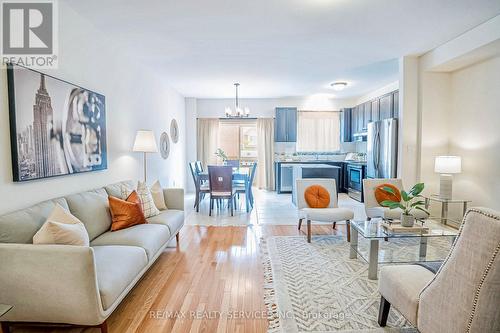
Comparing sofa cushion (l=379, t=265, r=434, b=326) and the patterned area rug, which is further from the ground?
sofa cushion (l=379, t=265, r=434, b=326)

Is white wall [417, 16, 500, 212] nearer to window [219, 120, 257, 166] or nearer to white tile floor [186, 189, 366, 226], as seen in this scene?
white tile floor [186, 189, 366, 226]

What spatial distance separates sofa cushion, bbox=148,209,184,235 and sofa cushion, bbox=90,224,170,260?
22 cm

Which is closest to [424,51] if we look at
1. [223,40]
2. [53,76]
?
[223,40]

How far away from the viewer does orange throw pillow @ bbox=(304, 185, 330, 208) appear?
13.1 feet

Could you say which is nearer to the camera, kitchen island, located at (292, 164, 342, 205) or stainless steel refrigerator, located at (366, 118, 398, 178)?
stainless steel refrigerator, located at (366, 118, 398, 178)

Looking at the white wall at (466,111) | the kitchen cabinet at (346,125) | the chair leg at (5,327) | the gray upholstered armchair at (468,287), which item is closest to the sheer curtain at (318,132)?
the kitchen cabinet at (346,125)

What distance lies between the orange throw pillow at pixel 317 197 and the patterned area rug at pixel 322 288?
1.81 ft

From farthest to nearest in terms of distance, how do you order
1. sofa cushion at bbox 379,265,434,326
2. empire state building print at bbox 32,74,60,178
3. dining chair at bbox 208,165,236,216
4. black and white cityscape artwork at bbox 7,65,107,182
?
1. dining chair at bbox 208,165,236,216
2. empire state building print at bbox 32,74,60,178
3. black and white cityscape artwork at bbox 7,65,107,182
4. sofa cushion at bbox 379,265,434,326

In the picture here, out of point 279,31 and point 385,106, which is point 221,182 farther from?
point 385,106

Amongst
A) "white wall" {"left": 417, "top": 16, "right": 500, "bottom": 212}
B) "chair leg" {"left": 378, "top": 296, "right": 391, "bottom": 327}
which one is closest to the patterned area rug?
"chair leg" {"left": 378, "top": 296, "right": 391, "bottom": 327}

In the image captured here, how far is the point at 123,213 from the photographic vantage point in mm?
2871

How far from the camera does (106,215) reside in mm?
2816

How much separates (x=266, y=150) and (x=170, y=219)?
505 cm

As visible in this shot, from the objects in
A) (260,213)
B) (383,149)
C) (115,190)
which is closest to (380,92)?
(383,149)
